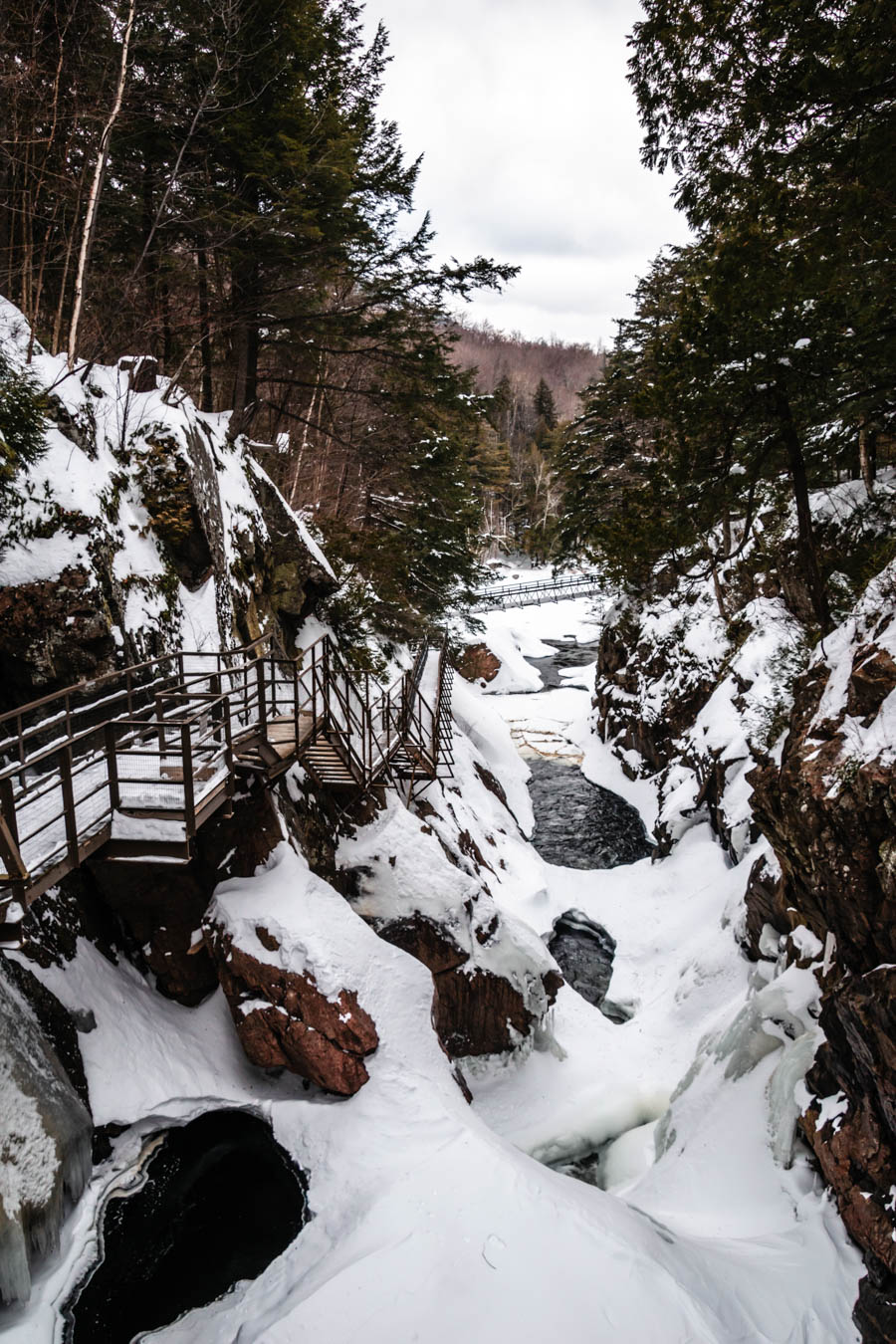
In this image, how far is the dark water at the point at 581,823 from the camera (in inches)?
729

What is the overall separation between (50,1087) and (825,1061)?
7.81 meters

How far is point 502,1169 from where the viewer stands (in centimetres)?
670

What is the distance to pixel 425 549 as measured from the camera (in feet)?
65.2

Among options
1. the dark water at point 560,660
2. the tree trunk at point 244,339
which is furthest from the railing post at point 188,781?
the dark water at point 560,660

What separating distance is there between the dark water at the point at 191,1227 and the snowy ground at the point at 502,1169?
0.21 m

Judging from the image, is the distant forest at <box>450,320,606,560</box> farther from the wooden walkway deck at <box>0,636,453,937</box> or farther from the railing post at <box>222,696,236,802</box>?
the railing post at <box>222,696,236,802</box>

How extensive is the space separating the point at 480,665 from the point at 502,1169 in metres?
27.3

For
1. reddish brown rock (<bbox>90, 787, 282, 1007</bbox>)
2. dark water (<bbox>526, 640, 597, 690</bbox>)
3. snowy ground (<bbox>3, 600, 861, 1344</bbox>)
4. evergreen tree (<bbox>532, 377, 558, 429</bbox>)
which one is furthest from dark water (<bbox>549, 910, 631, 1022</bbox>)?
evergreen tree (<bbox>532, 377, 558, 429</bbox>)

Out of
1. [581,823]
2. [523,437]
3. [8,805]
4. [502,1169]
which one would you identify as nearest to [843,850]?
[502,1169]

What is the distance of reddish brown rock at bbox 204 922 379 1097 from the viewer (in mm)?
7594

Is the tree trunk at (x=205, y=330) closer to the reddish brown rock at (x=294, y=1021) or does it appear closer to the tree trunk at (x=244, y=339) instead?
the tree trunk at (x=244, y=339)

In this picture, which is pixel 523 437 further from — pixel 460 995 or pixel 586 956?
pixel 460 995

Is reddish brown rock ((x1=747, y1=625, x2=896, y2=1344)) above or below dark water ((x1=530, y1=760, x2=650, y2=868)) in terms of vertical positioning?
above

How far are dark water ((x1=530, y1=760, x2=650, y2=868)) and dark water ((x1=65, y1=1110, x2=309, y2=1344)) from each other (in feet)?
39.5
